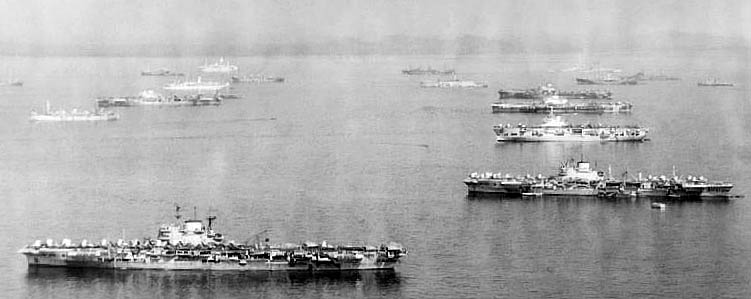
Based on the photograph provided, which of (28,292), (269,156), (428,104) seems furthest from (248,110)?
(28,292)

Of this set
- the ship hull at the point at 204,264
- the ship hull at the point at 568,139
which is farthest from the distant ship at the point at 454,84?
the ship hull at the point at 204,264

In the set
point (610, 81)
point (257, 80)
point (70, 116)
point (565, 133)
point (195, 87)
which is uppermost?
point (257, 80)

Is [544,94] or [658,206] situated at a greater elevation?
[544,94]

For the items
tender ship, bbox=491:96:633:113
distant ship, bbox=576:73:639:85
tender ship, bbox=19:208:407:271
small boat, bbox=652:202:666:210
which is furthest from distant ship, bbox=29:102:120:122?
distant ship, bbox=576:73:639:85

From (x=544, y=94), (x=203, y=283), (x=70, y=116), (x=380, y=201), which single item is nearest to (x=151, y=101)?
(x=70, y=116)

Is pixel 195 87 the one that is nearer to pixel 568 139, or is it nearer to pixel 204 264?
pixel 568 139

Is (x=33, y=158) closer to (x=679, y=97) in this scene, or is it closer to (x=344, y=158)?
(x=344, y=158)

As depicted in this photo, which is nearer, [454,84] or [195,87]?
[195,87]
